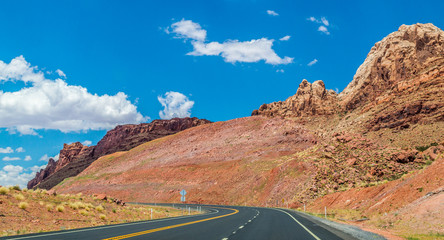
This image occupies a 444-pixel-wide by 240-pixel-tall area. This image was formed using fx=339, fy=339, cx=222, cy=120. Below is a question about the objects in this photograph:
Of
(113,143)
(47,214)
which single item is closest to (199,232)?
(47,214)

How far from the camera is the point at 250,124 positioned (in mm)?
116062

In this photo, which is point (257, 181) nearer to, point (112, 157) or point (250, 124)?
point (250, 124)

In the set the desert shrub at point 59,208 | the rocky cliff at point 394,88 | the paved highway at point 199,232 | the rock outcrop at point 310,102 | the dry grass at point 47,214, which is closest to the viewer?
the paved highway at point 199,232

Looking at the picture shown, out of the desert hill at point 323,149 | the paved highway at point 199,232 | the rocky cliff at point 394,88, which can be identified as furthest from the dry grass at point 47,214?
the rocky cliff at point 394,88

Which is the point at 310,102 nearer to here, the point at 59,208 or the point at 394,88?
the point at 394,88

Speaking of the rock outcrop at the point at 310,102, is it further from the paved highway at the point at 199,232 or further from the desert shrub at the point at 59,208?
the desert shrub at the point at 59,208

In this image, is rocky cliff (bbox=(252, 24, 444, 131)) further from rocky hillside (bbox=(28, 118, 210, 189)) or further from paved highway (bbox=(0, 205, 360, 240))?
rocky hillside (bbox=(28, 118, 210, 189))

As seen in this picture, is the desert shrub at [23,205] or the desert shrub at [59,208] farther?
the desert shrub at [59,208]

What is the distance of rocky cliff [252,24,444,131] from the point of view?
6569 cm

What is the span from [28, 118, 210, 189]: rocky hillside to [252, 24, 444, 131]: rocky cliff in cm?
7870

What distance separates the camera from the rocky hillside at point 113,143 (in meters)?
162

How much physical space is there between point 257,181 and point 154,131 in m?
108

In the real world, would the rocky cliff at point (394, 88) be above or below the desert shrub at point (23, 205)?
above

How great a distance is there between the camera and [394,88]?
75.9 meters
